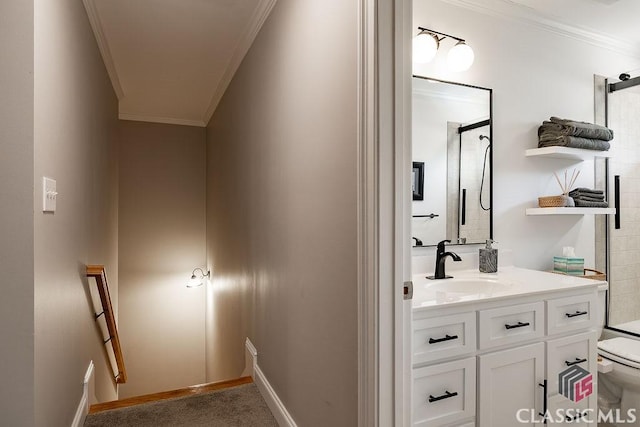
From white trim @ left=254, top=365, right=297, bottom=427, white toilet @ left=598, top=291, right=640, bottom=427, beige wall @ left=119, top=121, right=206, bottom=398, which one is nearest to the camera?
white trim @ left=254, top=365, right=297, bottom=427

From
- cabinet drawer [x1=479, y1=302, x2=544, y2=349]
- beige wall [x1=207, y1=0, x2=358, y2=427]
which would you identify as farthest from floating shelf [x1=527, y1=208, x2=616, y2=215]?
beige wall [x1=207, y1=0, x2=358, y2=427]

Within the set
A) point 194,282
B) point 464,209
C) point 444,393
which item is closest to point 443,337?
point 444,393

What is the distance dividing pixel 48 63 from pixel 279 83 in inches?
40.8

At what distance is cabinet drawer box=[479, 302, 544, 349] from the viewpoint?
156cm

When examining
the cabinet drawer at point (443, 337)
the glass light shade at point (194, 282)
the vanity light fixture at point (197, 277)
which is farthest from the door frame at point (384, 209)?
the glass light shade at point (194, 282)

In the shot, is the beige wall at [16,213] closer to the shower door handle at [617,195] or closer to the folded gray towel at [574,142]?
the folded gray towel at [574,142]

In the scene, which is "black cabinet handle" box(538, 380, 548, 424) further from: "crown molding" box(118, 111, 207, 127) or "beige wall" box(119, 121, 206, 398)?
"crown molding" box(118, 111, 207, 127)

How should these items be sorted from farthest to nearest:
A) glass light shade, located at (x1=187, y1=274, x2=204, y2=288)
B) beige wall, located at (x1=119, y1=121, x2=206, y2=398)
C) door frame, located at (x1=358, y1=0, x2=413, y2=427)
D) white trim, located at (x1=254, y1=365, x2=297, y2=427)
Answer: glass light shade, located at (x1=187, y1=274, x2=204, y2=288)
beige wall, located at (x1=119, y1=121, x2=206, y2=398)
white trim, located at (x1=254, y1=365, x2=297, y2=427)
door frame, located at (x1=358, y1=0, x2=413, y2=427)

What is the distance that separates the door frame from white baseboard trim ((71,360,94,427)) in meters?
1.60

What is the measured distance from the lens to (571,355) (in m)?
1.80

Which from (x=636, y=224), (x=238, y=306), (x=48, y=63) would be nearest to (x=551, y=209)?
(x=636, y=224)

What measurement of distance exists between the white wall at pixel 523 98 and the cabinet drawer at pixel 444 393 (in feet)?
3.82

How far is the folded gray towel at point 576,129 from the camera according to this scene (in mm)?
2375

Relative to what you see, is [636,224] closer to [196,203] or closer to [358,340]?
[358,340]
